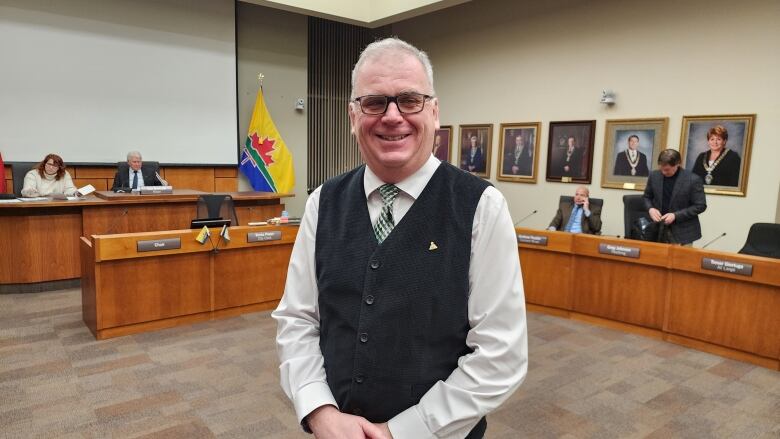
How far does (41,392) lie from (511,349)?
3273 mm

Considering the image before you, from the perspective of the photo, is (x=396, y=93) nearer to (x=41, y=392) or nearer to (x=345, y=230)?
(x=345, y=230)

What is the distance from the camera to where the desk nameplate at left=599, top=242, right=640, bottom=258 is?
443 cm

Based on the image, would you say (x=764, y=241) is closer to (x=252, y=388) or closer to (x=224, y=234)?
(x=252, y=388)

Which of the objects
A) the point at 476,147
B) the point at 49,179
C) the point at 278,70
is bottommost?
the point at 49,179

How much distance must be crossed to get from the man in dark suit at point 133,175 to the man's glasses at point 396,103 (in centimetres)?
659

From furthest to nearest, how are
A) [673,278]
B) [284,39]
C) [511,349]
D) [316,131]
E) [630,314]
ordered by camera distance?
[316,131] → [284,39] → [630,314] → [673,278] → [511,349]

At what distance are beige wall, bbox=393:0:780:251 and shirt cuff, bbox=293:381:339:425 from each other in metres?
6.10

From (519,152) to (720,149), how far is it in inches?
110

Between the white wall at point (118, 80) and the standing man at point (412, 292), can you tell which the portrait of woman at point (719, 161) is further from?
the white wall at point (118, 80)

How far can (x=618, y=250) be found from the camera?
451cm

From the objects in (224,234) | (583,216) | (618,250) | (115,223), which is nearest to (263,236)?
(224,234)

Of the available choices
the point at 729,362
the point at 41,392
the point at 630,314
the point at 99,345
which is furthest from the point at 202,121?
the point at 729,362

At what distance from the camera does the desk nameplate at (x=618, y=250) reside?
443 centimetres

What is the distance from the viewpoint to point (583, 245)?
15.6 feet
